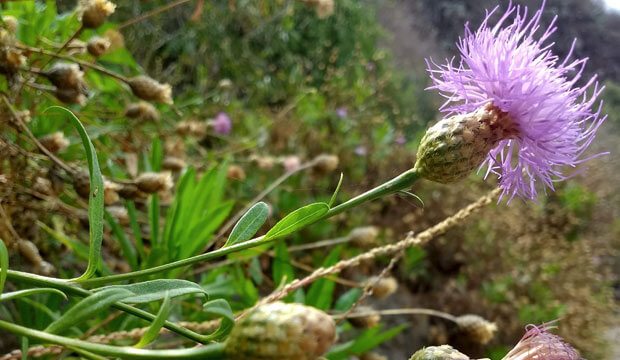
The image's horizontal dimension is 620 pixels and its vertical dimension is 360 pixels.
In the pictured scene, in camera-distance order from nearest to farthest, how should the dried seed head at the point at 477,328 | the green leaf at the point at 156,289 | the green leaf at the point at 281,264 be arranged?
1. the green leaf at the point at 156,289
2. the dried seed head at the point at 477,328
3. the green leaf at the point at 281,264

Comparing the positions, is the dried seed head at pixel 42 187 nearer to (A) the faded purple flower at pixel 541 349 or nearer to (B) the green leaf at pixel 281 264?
(B) the green leaf at pixel 281 264

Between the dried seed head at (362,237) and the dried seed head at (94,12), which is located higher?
the dried seed head at (94,12)

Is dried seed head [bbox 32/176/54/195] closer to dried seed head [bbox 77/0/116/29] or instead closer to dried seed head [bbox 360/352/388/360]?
dried seed head [bbox 77/0/116/29]

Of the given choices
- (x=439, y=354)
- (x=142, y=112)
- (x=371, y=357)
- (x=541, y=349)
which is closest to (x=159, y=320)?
(x=439, y=354)

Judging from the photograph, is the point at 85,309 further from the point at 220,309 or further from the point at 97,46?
the point at 97,46

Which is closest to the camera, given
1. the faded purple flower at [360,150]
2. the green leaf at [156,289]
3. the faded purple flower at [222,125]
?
the green leaf at [156,289]

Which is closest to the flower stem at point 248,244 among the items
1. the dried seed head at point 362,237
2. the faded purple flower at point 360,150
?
the dried seed head at point 362,237

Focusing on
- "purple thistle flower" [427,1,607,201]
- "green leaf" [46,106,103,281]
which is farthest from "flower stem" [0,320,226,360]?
"purple thistle flower" [427,1,607,201]
